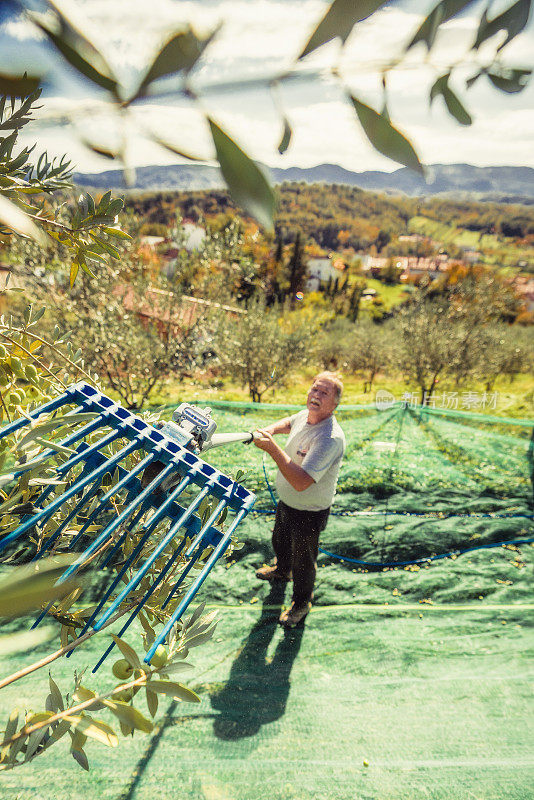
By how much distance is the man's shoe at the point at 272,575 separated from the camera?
3.62 metres

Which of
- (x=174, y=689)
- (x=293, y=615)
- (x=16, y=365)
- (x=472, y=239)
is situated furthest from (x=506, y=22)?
(x=472, y=239)

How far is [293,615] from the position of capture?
3.24 metres

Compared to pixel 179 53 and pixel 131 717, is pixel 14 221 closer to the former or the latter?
pixel 179 53

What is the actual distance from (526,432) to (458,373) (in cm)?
1161

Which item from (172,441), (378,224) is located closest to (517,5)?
(172,441)

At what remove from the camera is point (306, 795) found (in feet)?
6.72

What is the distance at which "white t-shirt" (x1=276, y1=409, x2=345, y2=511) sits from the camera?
8.89ft

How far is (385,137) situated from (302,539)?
2.99m

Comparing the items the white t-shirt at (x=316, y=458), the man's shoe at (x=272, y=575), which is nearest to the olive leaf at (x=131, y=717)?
the white t-shirt at (x=316, y=458)

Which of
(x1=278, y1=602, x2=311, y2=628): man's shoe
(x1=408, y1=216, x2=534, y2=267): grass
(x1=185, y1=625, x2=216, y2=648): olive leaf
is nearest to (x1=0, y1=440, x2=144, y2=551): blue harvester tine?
(x1=185, y1=625, x2=216, y2=648): olive leaf

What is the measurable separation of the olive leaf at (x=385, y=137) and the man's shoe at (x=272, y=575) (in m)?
3.64

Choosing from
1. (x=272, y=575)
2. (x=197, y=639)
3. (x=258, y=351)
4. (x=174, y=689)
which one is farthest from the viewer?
(x=258, y=351)

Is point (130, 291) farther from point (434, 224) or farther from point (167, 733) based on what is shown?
point (434, 224)

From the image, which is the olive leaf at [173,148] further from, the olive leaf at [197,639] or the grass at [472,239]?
the grass at [472,239]
